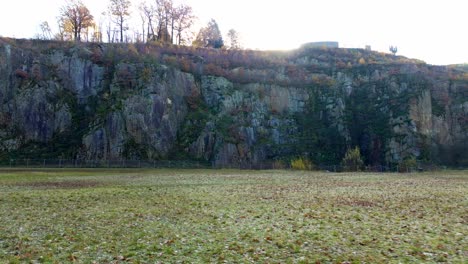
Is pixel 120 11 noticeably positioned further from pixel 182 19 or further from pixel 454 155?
pixel 454 155

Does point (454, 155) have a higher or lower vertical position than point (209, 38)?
lower

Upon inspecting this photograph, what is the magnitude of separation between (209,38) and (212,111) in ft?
135

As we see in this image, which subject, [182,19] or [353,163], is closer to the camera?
[353,163]

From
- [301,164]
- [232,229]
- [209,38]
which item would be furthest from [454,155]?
[232,229]

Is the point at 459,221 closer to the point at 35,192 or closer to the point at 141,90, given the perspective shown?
the point at 35,192

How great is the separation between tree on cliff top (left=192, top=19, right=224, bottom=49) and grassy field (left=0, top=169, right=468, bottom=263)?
96978 mm

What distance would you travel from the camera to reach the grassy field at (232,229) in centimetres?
1241

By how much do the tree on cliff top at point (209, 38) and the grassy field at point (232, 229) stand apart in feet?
318

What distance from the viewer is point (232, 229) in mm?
16734

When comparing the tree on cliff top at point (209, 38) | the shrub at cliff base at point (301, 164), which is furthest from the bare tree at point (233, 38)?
the shrub at cliff base at point (301, 164)

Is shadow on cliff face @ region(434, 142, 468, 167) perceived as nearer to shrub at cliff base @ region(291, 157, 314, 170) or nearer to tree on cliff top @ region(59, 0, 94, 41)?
shrub at cliff base @ region(291, 157, 314, 170)

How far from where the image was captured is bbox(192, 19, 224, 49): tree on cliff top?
12006 centimetres

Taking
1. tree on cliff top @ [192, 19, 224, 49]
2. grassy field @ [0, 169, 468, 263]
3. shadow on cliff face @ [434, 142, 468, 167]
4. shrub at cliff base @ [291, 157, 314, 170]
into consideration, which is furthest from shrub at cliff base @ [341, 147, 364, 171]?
tree on cliff top @ [192, 19, 224, 49]

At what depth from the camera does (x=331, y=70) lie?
105m
